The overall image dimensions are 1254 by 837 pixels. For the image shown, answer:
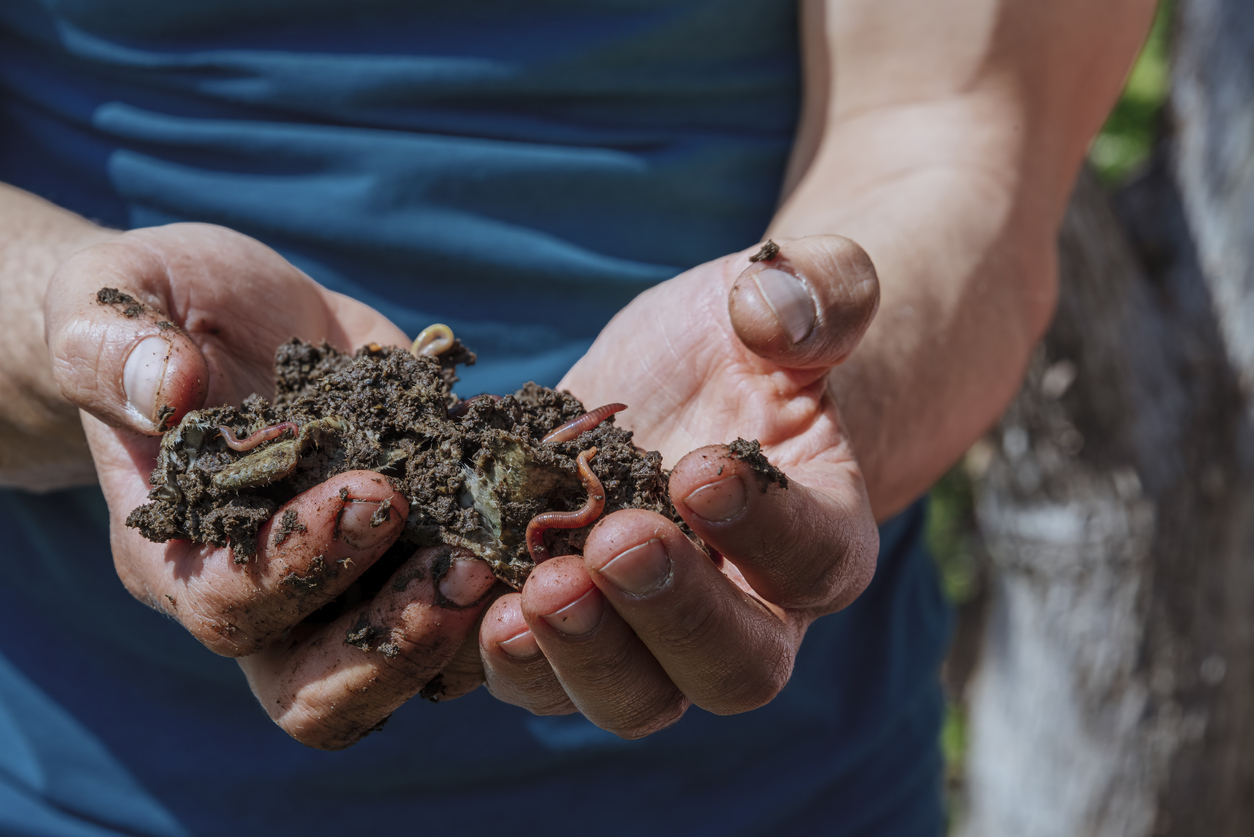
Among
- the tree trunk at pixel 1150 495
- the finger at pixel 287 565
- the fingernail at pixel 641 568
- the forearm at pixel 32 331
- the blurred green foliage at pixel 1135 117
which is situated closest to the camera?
the fingernail at pixel 641 568

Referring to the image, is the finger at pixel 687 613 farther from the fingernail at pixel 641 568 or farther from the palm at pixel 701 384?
the palm at pixel 701 384

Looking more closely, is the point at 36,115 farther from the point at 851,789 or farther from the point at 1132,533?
the point at 1132,533

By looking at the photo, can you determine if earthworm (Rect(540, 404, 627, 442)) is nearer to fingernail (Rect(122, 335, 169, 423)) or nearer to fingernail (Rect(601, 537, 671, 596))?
fingernail (Rect(601, 537, 671, 596))

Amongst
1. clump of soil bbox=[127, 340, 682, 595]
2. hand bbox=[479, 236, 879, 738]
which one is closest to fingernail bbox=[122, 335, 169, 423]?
clump of soil bbox=[127, 340, 682, 595]

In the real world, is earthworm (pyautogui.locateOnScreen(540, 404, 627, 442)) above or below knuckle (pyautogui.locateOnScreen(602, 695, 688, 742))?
above

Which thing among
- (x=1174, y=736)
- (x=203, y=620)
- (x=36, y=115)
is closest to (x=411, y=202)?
(x=36, y=115)

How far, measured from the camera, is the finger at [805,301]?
208 cm

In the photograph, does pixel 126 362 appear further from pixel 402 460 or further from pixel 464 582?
pixel 464 582

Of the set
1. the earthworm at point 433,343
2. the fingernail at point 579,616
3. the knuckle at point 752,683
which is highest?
the earthworm at point 433,343

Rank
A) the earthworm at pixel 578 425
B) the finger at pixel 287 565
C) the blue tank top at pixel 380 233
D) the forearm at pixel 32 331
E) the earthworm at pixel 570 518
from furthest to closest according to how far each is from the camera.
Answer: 1. the blue tank top at pixel 380 233
2. the forearm at pixel 32 331
3. the earthworm at pixel 578 425
4. the earthworm at pixel 570 518
5. the finger at pixel 287 565

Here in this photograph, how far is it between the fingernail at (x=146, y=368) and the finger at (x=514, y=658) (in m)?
0.87

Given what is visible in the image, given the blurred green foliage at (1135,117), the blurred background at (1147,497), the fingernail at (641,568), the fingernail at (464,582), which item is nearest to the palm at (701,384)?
the fingernail at (641,568)

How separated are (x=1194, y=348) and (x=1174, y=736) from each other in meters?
2.25

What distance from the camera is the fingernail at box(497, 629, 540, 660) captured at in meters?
1.91
